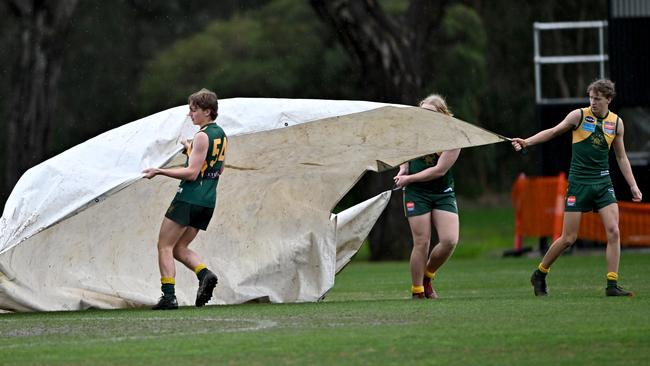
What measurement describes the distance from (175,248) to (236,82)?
116ft

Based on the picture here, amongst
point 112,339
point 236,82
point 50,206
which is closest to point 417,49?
point 50,206

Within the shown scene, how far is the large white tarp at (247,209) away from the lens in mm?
12898

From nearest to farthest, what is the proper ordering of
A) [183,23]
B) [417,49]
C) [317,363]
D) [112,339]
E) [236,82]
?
1. [317,363]
2. [112,339]
3. [417,49]
4. [236,82]
5. [183,23]

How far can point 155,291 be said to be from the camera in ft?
45.0

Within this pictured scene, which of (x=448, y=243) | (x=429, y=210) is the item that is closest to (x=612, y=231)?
(x=448, y=243)

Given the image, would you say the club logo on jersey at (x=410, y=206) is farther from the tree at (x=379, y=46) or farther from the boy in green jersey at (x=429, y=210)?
the tree at (x=379, y=46)

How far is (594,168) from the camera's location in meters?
12.7

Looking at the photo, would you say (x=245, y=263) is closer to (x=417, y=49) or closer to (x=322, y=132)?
(x=322, y=132)

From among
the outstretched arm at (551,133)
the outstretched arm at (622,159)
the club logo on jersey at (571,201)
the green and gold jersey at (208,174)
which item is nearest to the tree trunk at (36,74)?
the green and gold jersey at (208,174)

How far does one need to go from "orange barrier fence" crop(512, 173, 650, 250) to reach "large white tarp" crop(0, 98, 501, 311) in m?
10.8

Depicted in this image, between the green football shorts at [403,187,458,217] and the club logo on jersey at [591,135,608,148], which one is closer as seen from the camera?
the club logo on jersey at [591,135,608,148]

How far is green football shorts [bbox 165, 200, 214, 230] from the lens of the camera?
484 inches

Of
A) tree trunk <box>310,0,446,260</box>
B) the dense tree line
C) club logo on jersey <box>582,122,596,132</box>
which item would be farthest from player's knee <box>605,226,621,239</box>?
the dense tree line

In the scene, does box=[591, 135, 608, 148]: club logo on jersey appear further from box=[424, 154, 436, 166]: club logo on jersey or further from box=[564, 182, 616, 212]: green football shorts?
box=[424, 154, 436, 166]: club logo on jersey
